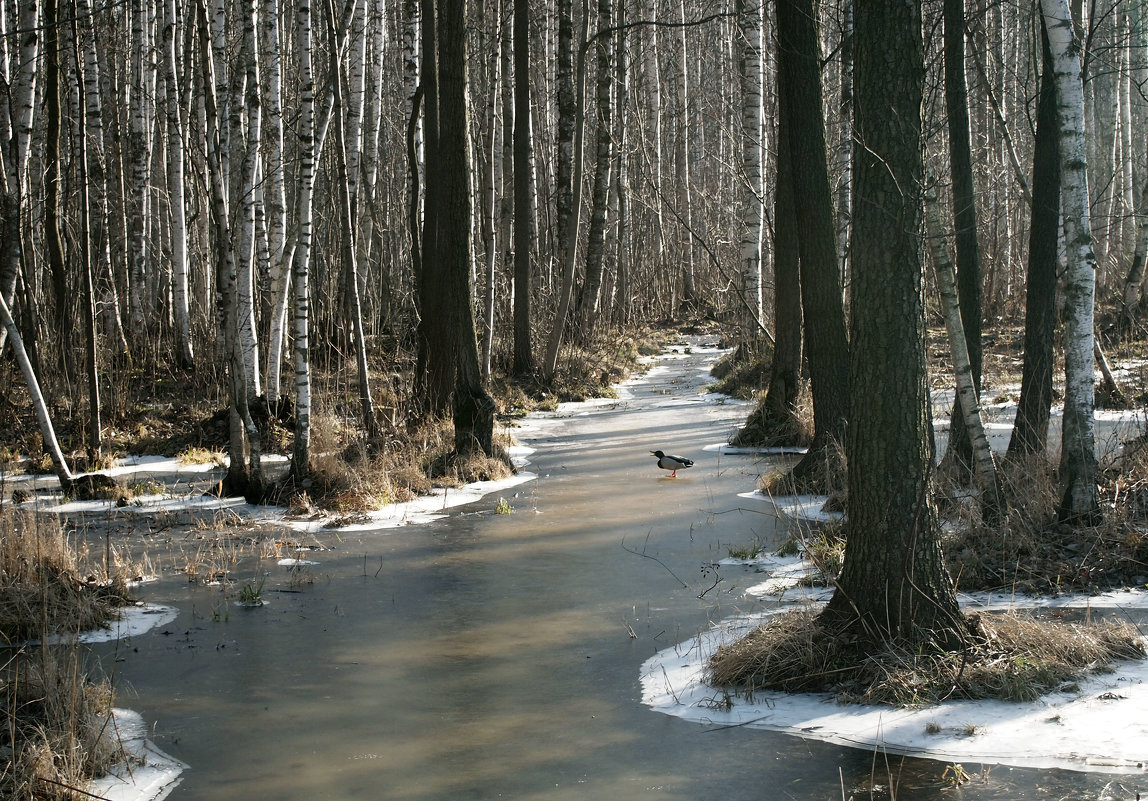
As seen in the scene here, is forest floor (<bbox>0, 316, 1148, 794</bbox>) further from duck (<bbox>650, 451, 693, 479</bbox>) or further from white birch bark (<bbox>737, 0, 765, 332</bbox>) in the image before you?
white birch bark (<bbox>737, 0, 765, 332</bbox>)

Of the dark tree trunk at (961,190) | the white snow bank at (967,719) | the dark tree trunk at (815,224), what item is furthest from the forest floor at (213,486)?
the dark tree trunk at (815,224)

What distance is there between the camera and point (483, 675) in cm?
596

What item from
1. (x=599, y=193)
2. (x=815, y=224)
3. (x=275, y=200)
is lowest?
(x=815, y=224)

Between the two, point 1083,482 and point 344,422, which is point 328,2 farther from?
point 1083,482

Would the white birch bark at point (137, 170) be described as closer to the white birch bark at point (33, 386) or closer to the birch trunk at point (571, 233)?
the birch trunk at point (571, 233)

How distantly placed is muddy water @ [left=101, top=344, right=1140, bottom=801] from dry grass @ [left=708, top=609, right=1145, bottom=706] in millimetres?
546

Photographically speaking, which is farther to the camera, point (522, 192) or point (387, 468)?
point (522, 192)

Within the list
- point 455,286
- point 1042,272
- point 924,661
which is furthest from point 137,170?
point 924,661

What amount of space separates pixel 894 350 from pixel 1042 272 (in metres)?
4.87

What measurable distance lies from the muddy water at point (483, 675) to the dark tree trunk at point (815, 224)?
5.19 feet

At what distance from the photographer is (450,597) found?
759 cm

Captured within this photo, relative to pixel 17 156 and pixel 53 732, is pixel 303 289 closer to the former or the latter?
pixel 17 156

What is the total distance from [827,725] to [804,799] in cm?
79

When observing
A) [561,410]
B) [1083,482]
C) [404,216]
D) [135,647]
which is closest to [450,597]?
[135,647]
